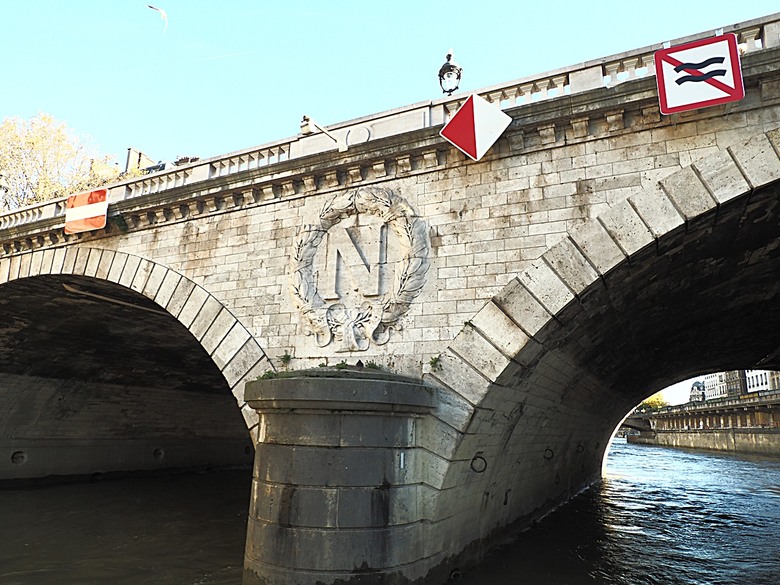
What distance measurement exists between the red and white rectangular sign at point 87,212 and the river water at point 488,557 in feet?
21.9

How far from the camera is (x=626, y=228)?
720cm

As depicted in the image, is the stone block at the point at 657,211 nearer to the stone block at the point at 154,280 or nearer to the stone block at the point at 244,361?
the stone block at the point at 244,361

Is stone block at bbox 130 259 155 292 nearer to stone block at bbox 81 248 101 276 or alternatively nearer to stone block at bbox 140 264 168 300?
stone block at bbox 140 264 168 300

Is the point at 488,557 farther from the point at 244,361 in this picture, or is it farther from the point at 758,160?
the point at 758,160

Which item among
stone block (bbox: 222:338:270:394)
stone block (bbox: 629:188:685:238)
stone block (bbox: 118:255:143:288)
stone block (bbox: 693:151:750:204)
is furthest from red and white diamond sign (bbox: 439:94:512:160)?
stone block (bbox: 118:255:143:288)

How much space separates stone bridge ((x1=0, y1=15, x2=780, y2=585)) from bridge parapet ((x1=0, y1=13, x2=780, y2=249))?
4 cm

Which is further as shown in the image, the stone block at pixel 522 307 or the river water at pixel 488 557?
the river water at pixel 488 557

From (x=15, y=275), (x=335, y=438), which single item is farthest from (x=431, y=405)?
(x=15, y=275)

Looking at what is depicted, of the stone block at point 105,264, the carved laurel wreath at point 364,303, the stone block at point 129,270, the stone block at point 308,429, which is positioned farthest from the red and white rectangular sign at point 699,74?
the stone block at point 105,264

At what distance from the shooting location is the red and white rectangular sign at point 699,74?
6.80 m

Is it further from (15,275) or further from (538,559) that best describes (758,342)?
(15,275)

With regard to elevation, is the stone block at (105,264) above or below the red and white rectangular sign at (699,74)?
below

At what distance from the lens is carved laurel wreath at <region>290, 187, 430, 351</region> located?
8461 mm

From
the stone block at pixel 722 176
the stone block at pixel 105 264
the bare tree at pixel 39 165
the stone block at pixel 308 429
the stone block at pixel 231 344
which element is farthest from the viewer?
the bare tree at pixel 39 165
